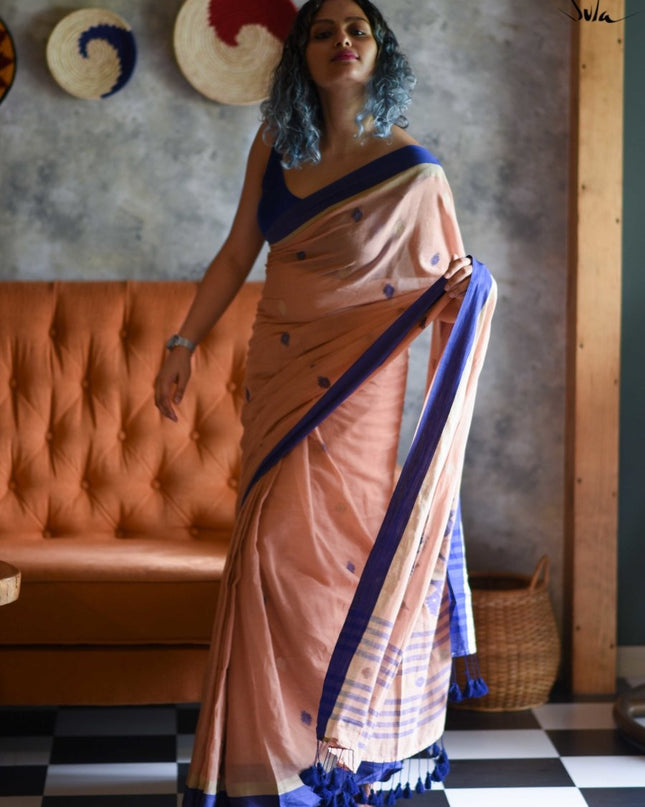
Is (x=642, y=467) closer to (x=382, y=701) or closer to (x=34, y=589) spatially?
(x=382, y=701)

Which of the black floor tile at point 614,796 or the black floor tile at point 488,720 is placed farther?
the black floor tile at point 488,720

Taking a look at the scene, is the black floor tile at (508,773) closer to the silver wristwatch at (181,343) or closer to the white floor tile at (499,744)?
the white floor tile at (499,744)

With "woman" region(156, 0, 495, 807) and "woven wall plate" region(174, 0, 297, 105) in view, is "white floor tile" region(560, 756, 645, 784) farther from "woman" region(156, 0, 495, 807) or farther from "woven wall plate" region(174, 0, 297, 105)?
"woven wall plate" region(174, 0, 297, 105)

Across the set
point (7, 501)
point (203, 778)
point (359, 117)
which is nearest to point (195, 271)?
point (7, 501)

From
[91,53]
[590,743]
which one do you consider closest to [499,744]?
[590,743]

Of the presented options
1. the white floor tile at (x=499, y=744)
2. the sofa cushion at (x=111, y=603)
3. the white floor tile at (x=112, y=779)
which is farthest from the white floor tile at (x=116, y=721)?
the white floor tile at (x=499, y=744)

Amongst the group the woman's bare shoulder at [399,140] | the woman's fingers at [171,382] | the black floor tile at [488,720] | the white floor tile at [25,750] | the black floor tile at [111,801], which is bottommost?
the black floor tile at [111,801]

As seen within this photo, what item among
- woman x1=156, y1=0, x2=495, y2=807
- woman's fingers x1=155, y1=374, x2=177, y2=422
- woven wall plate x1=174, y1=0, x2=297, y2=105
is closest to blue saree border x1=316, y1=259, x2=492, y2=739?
woman x1=156, y1=0, x2=495, y2=807

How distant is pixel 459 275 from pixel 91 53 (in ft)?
5.71

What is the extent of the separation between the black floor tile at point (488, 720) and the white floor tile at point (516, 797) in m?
0.44

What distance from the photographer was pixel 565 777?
8.84ft

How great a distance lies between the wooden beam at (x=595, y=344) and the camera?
3311mm

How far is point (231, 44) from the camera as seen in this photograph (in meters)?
3.40

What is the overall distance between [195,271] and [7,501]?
0.92 m
